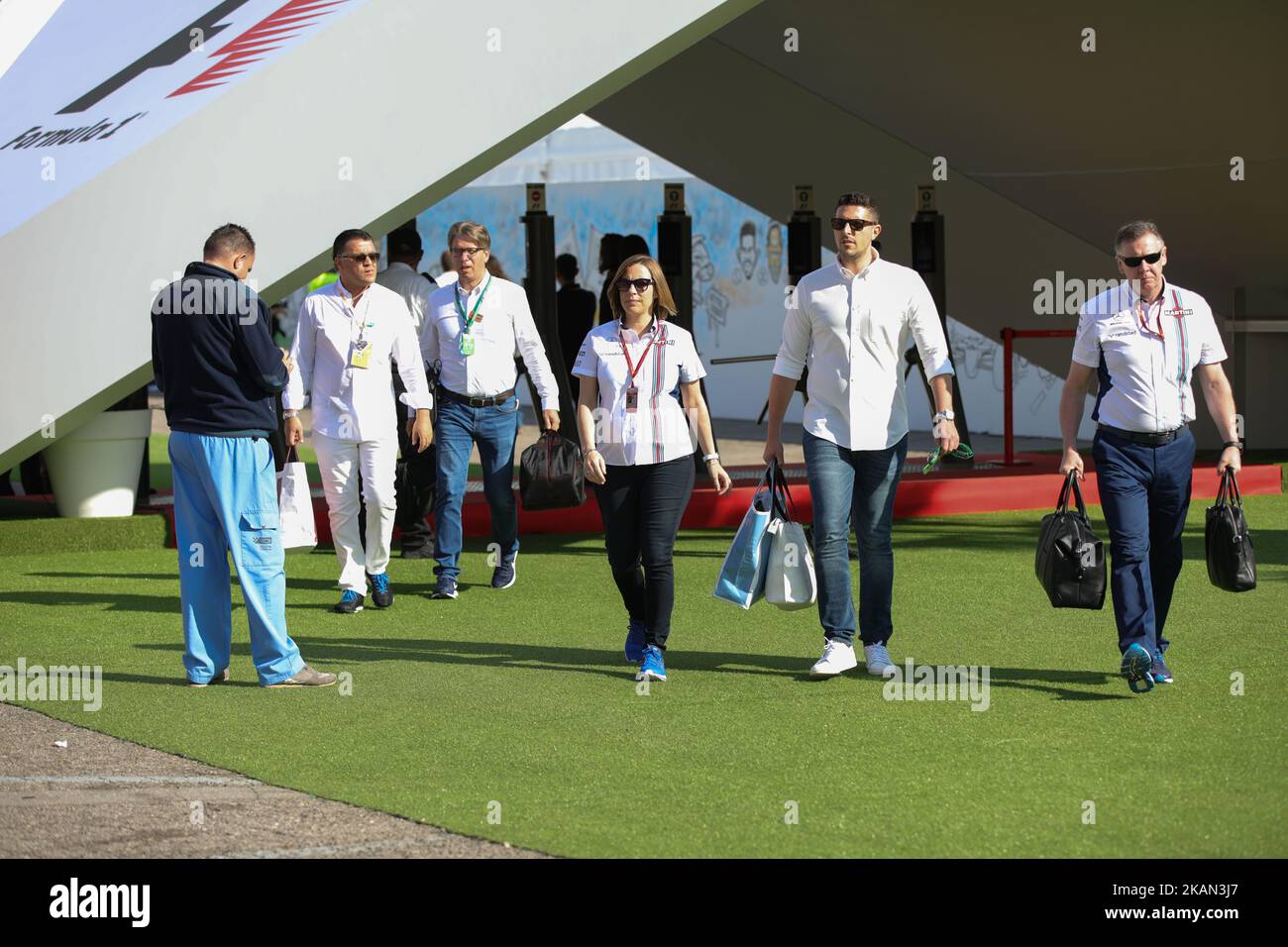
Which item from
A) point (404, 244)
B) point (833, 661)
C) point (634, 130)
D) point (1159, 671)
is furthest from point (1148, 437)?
point (634, 130)

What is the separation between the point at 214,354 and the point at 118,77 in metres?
4.80

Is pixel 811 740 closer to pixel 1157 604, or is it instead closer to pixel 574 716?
pixel 574 716

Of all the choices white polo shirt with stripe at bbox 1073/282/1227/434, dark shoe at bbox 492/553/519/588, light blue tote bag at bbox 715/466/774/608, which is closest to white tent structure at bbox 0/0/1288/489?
dark shoe at bbox 492/553/519/588

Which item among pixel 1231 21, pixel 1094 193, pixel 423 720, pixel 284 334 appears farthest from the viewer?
pixel 284 334

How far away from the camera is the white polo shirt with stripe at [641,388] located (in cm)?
736

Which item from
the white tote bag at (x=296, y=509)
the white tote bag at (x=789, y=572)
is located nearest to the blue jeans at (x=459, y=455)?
the white tote bag at (x=296, y=509)

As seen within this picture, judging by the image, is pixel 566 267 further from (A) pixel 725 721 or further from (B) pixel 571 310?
(A) pixel 725 721

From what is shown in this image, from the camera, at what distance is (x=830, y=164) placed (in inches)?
647

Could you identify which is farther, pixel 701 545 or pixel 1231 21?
pixel 1231 21

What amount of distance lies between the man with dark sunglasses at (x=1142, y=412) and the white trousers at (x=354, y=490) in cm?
354

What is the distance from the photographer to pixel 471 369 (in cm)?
945

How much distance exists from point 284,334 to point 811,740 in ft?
79.1

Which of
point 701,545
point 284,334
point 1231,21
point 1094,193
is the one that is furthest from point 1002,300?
point 284,334
